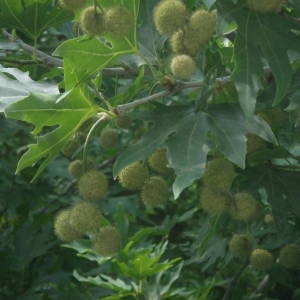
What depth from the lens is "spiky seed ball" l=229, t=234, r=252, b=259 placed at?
10.5 feet

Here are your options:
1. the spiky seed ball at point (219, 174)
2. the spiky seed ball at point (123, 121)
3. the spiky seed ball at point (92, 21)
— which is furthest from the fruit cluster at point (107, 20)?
the spiky seed ball at point (219, 174)

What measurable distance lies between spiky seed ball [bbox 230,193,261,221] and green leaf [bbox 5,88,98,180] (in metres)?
0.58

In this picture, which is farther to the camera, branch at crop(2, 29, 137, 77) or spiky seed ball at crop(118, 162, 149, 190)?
branch at crop(2, 29, 137, 77)

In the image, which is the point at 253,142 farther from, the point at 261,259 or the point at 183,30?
the point at 261,259

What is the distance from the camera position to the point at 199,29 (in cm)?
224

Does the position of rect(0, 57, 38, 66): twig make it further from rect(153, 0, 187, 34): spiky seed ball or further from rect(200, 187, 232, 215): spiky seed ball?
rect(200, 187, 232, 215): spiky seed ball

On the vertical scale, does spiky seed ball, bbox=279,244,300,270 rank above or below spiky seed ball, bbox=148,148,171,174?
below

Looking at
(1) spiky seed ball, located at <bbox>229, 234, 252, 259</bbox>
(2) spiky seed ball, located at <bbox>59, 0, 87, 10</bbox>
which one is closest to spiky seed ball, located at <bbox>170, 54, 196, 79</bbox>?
(2) spiky seed ball, located at <bbox>59, 0, 87, 10</bbox>

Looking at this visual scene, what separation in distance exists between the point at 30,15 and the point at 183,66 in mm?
1091

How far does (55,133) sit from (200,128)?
1.58 feet

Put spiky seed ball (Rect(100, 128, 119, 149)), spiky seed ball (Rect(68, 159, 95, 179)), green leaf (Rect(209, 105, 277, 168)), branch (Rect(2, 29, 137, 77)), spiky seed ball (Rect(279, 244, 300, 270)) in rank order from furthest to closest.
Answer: spiky seed ball (Rect(279, 244, 300, 270)) → branch (Rect(2, 29, 137, 77)) → spiky seed ball (Rect(100, 128, 119, 149)) → spiky seed ball (Rect(68, 159, 95, 179)) → green leaf (Rect(209, 105, 277, 168))

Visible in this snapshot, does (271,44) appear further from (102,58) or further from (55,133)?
(55,133)

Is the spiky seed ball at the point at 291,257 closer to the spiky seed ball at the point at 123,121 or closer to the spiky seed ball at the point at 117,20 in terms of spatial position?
the spiky seed ball at the point at 123,121

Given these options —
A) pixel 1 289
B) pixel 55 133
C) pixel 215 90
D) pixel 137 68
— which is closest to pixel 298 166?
pixel 215 90
